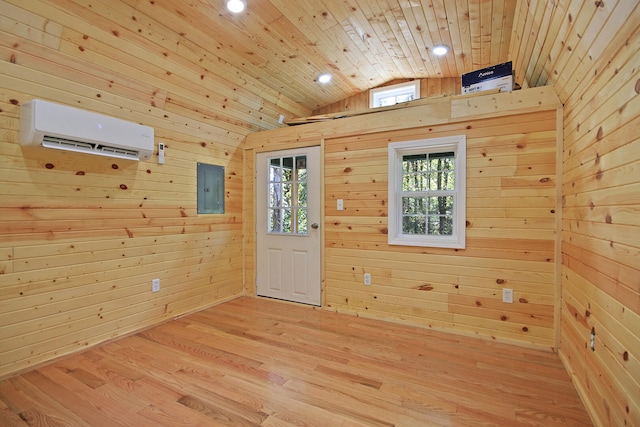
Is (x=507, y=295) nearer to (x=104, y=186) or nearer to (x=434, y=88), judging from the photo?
(x=434, y=88)

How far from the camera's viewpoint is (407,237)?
3.09 meters

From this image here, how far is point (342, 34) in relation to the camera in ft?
10.3

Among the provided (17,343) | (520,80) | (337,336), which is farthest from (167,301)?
(520,80)

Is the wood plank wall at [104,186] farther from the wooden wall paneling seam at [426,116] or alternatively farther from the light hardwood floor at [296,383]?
the wooden wall paneling seam at [426,116]

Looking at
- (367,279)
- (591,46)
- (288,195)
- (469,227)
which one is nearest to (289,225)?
(288,195)

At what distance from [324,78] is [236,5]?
1.68 metres

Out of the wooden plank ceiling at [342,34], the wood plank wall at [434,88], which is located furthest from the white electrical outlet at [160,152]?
the wood plank wall at [434,88]

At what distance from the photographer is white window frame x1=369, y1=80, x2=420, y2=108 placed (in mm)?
4531

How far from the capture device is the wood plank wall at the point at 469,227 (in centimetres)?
249

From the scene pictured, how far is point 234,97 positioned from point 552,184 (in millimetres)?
3359

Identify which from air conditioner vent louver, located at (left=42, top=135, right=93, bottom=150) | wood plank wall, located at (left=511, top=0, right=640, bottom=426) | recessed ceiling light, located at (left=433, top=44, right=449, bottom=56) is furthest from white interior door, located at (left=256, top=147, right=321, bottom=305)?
wood plank wall, located at (left=511, top=0, right=640, bottom=426)

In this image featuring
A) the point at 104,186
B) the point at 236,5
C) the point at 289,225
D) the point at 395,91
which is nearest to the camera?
the point at 104,186

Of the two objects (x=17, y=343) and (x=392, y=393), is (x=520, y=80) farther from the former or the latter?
(x=17, y=343)

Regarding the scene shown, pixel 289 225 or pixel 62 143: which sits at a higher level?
pixel 62 143
